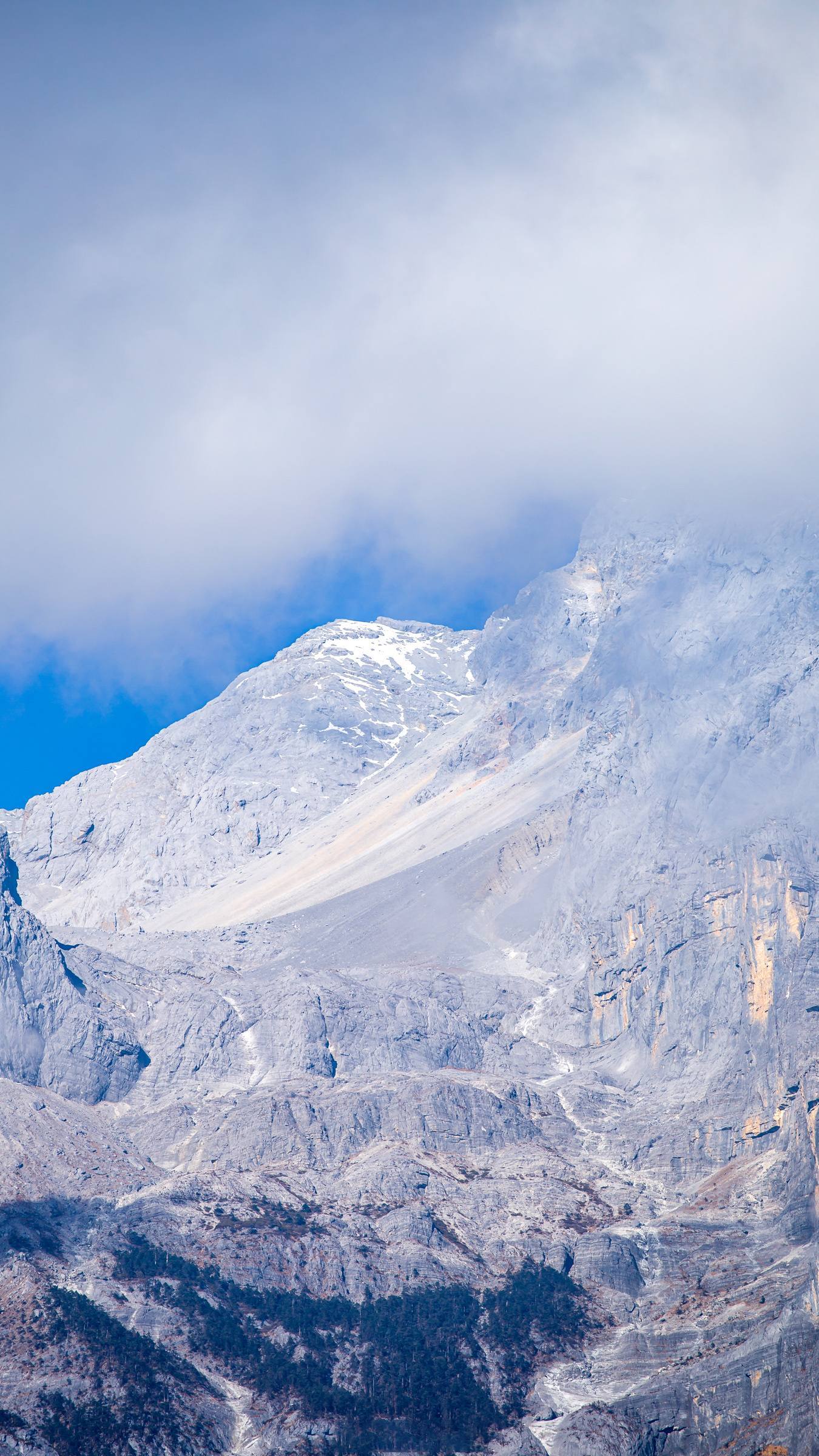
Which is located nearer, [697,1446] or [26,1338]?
[697,1446]

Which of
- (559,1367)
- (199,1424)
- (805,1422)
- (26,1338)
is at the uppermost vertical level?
(26,1338)

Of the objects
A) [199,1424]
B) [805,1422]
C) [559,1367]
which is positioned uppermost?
[199,1424]

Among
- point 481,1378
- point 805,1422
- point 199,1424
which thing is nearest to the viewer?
point 805,1422

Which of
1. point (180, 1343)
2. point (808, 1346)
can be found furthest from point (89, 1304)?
point (808, 1346)

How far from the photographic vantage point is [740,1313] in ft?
618

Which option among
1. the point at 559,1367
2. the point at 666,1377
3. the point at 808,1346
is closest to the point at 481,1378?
the point at 559,1367

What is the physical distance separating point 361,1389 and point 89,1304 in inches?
1203

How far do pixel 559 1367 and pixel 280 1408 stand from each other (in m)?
31.0

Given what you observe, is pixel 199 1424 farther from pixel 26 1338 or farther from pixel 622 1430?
pixel 622 1430

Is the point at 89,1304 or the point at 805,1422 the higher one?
the point at 89,1304

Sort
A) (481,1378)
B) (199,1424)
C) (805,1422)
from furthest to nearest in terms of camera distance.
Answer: (481,1378) → (199,1424) → (805,1422)

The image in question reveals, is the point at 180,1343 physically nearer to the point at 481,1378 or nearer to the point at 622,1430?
the point at 481,1378

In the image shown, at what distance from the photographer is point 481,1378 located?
634 feet

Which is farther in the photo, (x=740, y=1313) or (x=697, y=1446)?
(x=740, y=1313)
